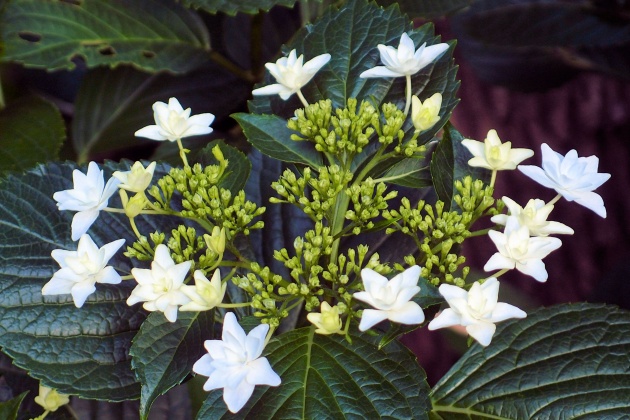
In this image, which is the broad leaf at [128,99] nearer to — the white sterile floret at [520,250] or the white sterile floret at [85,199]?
the white sterile floret at [85,199]

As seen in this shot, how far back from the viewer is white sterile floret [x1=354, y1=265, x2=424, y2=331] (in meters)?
0.46

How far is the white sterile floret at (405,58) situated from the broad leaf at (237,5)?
8.5 inches

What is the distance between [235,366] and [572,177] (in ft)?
0.95

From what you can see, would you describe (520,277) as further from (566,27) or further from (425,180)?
(425,180)

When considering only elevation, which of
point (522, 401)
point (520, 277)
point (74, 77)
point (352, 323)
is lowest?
point (520, 277)

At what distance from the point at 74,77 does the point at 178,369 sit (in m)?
0.78

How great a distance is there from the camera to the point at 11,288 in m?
0.61

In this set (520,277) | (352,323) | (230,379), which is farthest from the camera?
(520,277)

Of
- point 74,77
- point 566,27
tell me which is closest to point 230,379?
point 74,77

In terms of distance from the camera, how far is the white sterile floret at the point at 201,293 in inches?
19.0

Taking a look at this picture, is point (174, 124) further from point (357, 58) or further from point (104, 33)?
point (104, 33)

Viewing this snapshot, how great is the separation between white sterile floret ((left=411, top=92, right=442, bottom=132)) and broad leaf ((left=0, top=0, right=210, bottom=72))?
460mm

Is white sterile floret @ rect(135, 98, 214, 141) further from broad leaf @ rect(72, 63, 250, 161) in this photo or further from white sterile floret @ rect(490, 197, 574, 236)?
broad leaf @ rect(72, 63, 250, 161)

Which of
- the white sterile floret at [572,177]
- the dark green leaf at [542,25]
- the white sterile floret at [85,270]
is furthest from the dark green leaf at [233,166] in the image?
the dark green leaf at [542,25]
